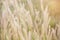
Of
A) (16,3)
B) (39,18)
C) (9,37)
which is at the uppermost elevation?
(16,3)

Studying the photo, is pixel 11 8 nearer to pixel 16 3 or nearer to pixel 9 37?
pixel 16 3

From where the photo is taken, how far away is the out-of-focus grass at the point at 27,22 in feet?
3.56

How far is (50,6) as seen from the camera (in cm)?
114

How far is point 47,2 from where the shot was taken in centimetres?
116

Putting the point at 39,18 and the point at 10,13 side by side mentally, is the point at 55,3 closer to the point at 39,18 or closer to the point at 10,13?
the point at 39,18

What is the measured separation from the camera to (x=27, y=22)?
3.70 ft

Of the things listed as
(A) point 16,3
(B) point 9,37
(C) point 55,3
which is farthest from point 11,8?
(C) point 55,3

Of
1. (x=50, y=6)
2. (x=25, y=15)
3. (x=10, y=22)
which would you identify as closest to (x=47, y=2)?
(x=50, y=6)

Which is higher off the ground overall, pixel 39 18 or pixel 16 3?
pixel 16 3

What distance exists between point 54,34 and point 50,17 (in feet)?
0.42

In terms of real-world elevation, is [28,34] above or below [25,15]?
below

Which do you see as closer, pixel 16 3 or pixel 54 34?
pixel 54 34

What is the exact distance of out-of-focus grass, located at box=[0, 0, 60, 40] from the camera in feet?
3.56

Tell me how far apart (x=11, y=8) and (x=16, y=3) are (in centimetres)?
5
